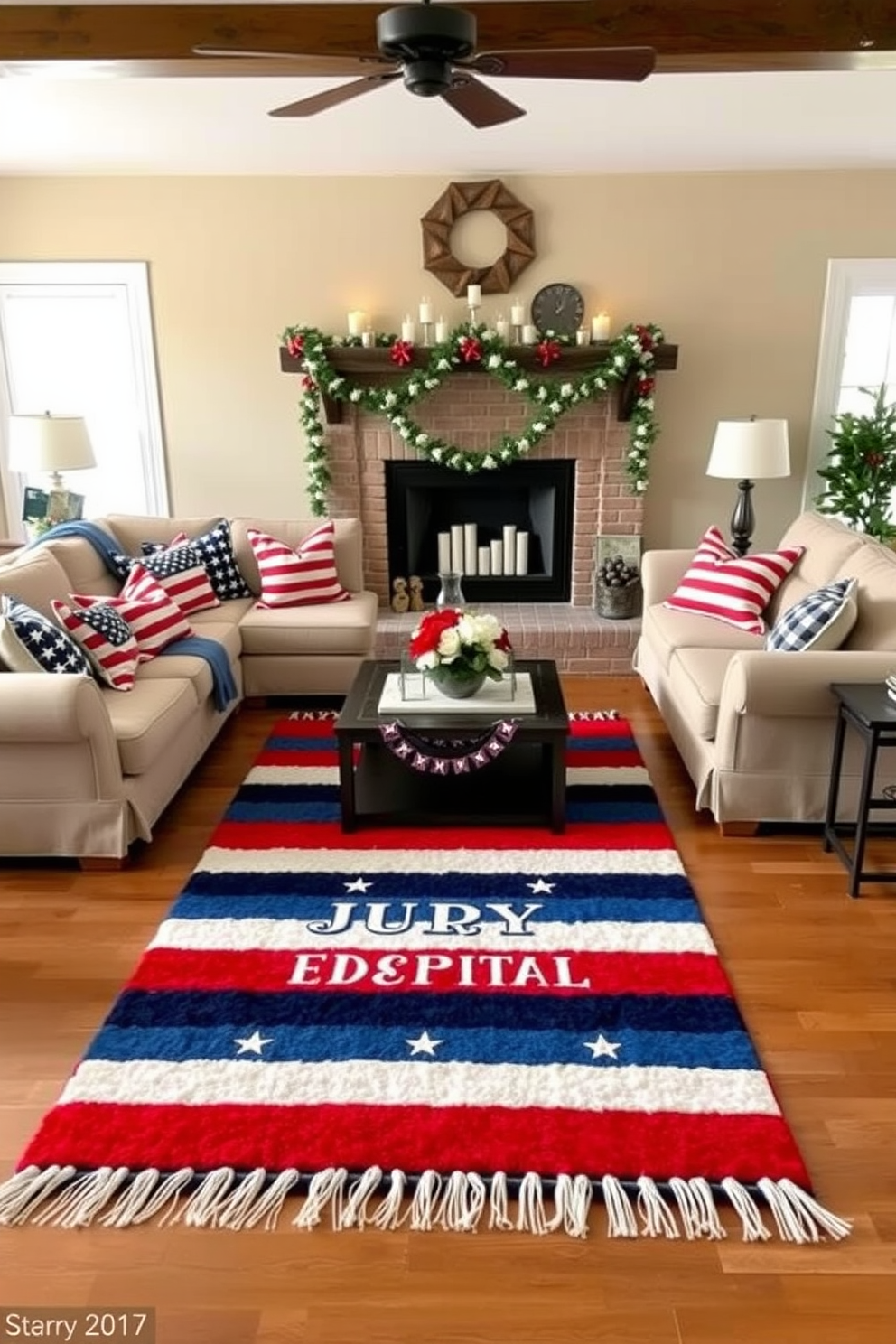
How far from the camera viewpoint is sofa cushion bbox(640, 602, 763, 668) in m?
3.99

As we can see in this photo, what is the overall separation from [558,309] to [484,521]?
4.19 ft

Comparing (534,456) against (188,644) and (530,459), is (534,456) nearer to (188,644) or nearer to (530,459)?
(530,459)

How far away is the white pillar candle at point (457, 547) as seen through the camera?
5.59 m

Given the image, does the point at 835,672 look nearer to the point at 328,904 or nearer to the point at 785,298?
the point at 328,904

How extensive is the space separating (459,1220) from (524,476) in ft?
14.0

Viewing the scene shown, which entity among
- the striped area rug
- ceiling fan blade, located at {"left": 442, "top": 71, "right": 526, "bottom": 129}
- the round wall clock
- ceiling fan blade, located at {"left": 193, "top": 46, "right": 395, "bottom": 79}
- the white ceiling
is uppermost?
the white ceiling

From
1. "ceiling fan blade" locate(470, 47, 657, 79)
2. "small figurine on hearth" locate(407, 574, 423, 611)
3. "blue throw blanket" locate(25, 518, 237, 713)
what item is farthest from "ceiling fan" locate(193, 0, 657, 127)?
"small figurine on hearth" locate(407, 574, 423, 611)

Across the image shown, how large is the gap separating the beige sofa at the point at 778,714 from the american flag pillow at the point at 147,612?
214cm

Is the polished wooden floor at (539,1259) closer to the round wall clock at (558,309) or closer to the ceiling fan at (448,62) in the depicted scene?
the ceiling fan at (448,62)

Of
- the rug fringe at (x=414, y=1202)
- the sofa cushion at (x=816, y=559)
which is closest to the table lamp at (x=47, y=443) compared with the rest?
the sofa cushion at (x=816, y=559)

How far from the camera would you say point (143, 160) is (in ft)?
16.1

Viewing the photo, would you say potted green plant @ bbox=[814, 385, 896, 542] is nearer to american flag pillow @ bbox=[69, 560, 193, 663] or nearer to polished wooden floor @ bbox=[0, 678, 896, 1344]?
polished wooden floor @ bbox=[0, 678, 896, 1344]

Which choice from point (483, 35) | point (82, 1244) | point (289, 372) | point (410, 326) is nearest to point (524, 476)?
point (410, 326)

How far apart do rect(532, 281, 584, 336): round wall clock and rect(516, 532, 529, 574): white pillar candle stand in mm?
1156
